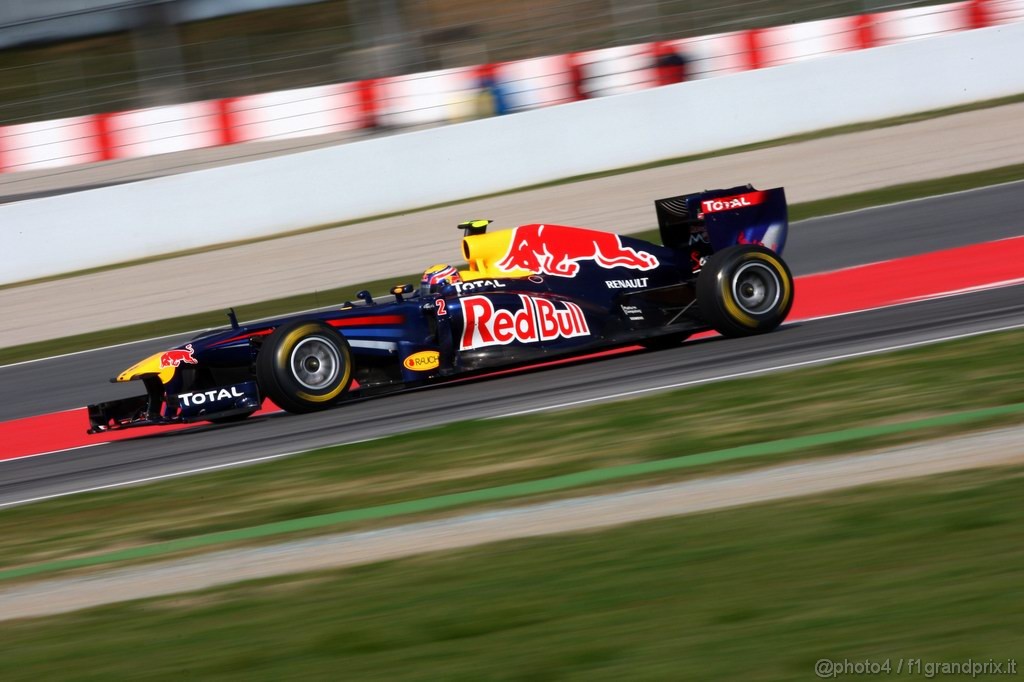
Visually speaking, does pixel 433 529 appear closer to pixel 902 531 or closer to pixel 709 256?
pixel 902 531

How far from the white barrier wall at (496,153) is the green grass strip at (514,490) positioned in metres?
9.75

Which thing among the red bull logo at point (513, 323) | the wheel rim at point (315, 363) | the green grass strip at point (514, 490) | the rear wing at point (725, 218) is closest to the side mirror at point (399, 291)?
the red bull logo at point (513, 323)

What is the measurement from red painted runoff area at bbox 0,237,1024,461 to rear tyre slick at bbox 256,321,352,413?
1.39m

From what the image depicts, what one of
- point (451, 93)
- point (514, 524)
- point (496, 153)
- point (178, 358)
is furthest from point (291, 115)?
point (514, 524)

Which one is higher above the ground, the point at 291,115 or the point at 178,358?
the point at 291,115

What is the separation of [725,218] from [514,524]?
4.33 metres

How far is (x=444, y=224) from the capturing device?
15992 millimetres

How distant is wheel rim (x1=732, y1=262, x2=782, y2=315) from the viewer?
8.79 m

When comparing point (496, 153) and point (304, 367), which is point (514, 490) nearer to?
point (304, 367)

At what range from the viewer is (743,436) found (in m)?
6.26

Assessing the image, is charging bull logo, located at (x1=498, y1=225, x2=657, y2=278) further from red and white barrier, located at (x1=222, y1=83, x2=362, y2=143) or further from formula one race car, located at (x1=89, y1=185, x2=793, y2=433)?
red and white barrier, located at (x1=222, y1=83, x2=362, y2=143)

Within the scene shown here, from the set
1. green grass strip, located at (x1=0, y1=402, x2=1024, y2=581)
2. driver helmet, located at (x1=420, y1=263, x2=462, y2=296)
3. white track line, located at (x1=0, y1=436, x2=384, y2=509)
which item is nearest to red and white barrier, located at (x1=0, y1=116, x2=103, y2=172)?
driver helmet, located at (x1=420, y1=263, x2=462, y2=296)

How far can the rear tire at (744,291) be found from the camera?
8.68 metres

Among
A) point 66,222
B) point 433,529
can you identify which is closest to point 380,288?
point 66,222
